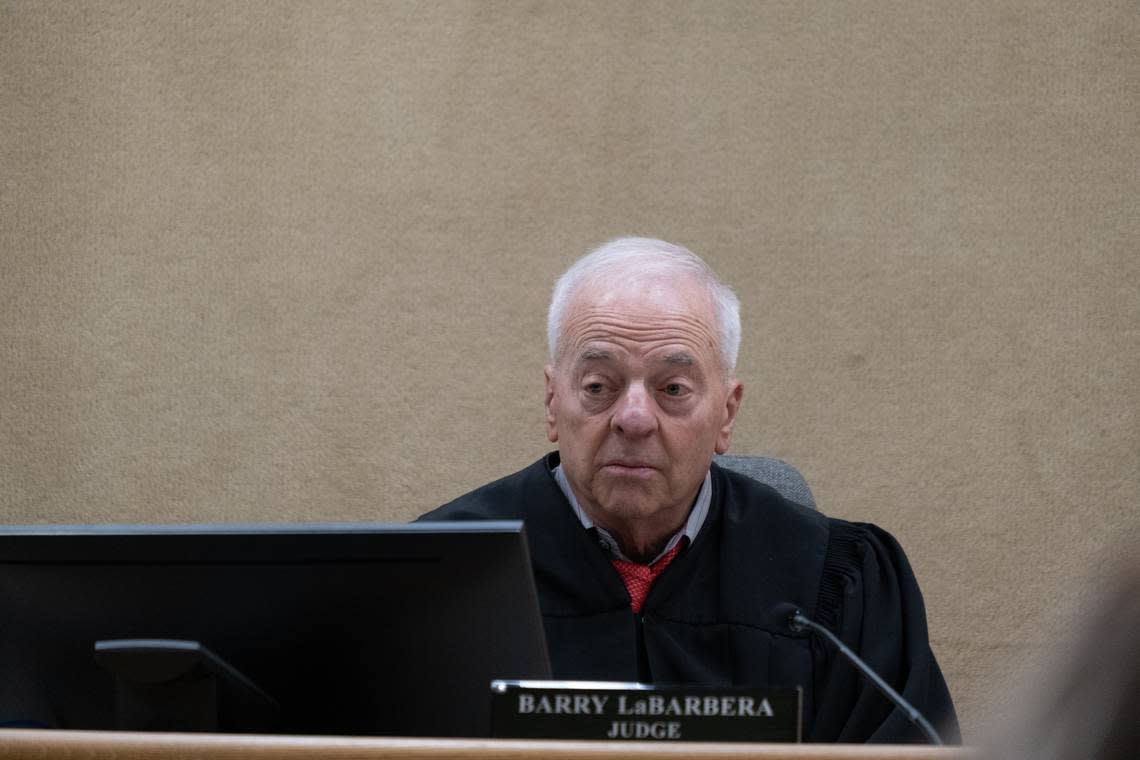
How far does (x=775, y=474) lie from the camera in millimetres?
2740

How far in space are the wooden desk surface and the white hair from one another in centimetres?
134

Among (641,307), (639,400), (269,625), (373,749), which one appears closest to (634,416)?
(639,400)

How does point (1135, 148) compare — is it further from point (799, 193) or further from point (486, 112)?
point (486, 112)

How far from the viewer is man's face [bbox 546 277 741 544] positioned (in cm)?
239

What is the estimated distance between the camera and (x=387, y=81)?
3555 millimetres

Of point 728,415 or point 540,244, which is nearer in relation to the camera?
point 728,415

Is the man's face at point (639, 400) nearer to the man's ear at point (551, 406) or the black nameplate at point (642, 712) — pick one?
the man's ear at point (551, 406)

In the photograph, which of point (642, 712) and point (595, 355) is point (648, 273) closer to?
point (595, 355)

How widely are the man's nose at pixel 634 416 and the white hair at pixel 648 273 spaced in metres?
0.21

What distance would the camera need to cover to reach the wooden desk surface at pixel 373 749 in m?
1.22

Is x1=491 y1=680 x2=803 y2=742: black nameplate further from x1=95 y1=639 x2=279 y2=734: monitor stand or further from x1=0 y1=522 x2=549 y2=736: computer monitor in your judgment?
x1=95 y1=639 x2=279 y2=734: monitor stand

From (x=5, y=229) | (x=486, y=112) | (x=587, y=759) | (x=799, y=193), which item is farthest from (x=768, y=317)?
(x=587, y=759)

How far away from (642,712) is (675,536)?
111 centimetres

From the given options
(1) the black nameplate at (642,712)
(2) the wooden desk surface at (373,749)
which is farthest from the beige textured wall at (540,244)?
(2) the wooden desk surface at (373,749)
